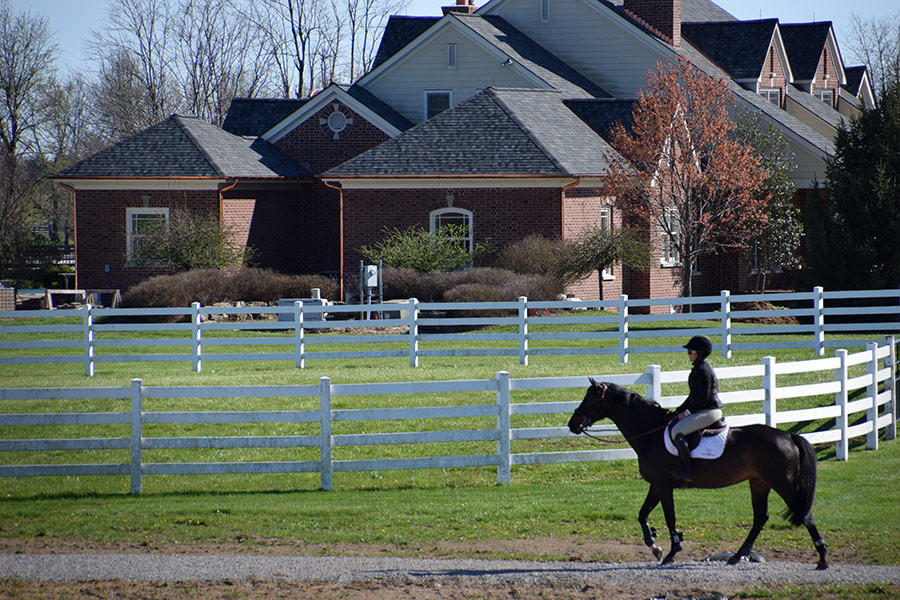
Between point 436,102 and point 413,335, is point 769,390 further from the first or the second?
point 436,102

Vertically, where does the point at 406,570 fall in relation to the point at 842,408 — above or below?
below

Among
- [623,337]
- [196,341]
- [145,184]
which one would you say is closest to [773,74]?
[145,184]

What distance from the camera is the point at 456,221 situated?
32.3 m

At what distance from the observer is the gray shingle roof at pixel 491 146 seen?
31.8 m

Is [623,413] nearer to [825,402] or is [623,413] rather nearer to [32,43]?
[825,402]

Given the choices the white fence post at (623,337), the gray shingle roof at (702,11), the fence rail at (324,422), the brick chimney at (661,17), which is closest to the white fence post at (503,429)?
the fence rail at (324,422)

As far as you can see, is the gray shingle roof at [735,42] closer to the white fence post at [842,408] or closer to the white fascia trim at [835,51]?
the white fascia trim at [835,51]

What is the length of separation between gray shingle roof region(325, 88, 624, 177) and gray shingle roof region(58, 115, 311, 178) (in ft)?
14.4

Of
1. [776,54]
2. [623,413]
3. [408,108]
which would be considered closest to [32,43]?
[408,108]

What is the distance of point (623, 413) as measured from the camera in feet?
30.6

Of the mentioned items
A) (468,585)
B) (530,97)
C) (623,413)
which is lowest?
(468,585)

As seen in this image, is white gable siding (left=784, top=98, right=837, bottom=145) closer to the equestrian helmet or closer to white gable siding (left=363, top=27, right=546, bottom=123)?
white gable siding (left=363, top=27, right=546, bottom=123)

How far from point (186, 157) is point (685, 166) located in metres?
15.6

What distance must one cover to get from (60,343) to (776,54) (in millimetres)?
34438
